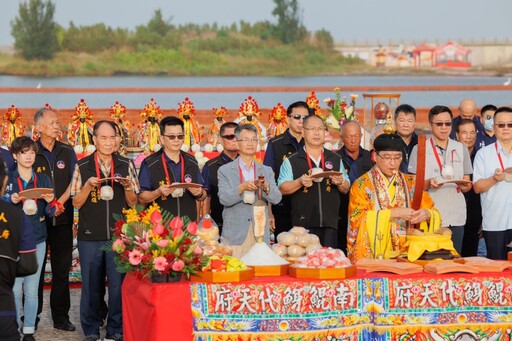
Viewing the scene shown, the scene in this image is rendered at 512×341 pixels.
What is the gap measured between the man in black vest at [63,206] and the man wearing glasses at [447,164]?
2.41 metres

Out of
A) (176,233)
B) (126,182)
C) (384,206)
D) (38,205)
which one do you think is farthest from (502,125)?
(38,205)

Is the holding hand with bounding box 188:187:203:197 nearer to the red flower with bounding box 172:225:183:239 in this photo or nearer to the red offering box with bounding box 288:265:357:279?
the red flower with bounding box 172:225:183:239

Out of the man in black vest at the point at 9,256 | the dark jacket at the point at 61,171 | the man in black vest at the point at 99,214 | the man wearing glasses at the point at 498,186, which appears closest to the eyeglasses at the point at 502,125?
the man wearing glasses at the point at 498,186

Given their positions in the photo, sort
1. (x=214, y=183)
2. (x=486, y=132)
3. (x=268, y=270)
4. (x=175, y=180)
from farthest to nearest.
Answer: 1. (x=486, y=132)
2. (x=214, y=183)
3. (x=175, y=180)
4. (x=268, y=270)

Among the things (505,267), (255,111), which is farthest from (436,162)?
(255,111)

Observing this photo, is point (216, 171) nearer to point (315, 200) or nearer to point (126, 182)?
point (315, 200)

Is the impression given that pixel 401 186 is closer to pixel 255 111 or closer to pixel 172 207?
pixel 172 207

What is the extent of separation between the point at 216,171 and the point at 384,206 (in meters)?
1.77

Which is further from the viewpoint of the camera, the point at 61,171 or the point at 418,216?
the point at 61,171

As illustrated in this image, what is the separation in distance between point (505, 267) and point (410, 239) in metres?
0.57

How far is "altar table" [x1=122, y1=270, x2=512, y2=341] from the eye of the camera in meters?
6.49

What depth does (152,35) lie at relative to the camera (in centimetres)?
9588

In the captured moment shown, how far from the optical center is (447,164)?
27.8 ft

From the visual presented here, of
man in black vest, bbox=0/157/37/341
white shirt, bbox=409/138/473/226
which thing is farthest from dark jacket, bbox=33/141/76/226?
man in black vest, bbox=0/157/37/341
